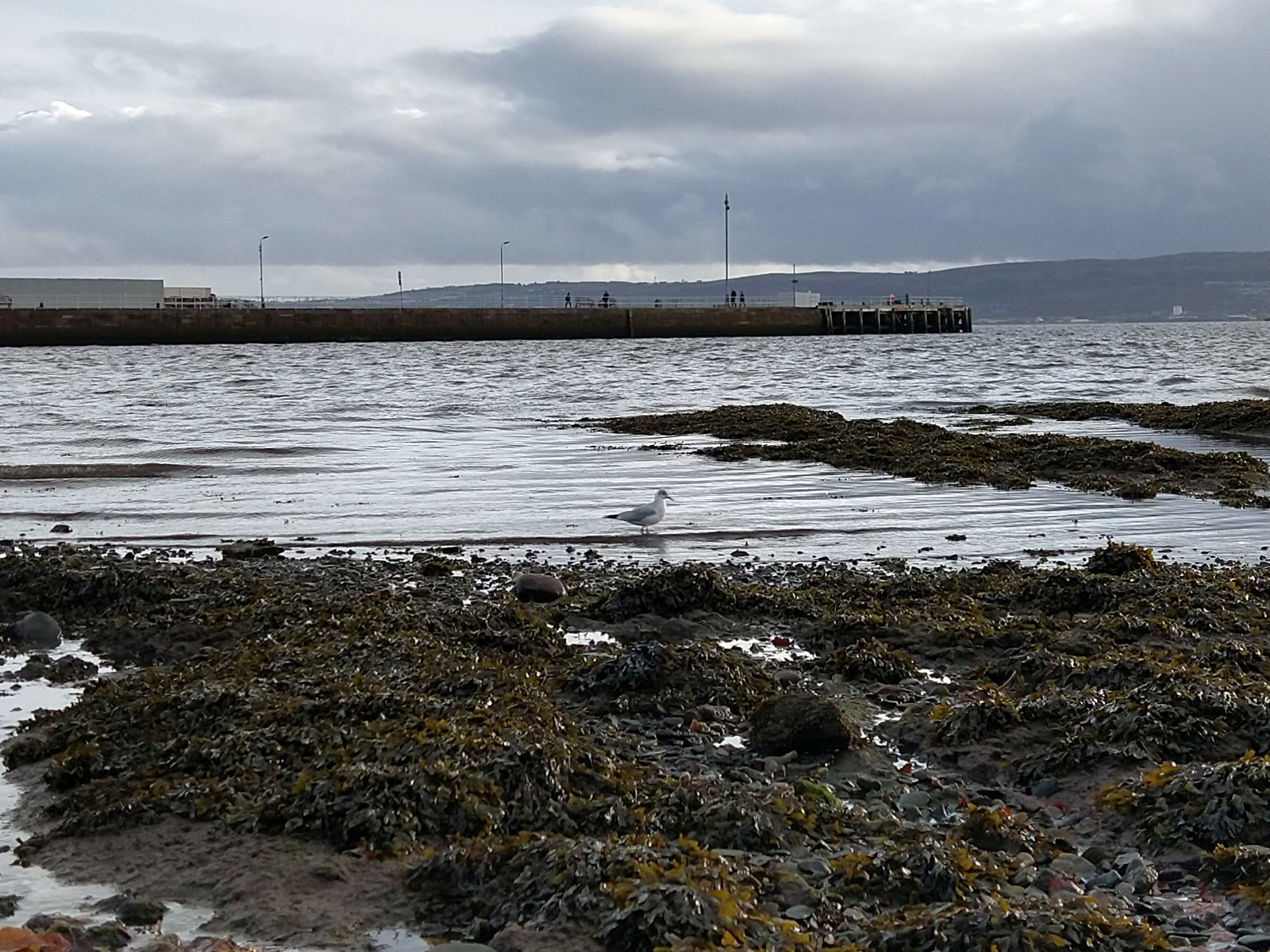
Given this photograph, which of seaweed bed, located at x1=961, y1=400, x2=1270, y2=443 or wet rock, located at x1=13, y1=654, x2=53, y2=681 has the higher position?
seaweed bed, located at x1=961, y1=400, x2=1270, y2=443

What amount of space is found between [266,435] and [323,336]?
63666 mm

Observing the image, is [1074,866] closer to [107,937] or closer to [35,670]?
[107,937]

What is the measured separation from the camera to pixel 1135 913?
392cm

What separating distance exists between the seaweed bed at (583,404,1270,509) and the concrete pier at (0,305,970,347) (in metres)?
64.5

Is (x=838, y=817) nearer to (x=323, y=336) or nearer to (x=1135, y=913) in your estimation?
(x=1135, y=913)

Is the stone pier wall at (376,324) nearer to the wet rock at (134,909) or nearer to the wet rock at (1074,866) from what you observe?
the wet rock at (134,909)

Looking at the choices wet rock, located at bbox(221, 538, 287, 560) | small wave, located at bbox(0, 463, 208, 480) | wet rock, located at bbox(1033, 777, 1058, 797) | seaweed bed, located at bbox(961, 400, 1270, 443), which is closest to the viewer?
wet rock, located at bbox(1033, 777, 1058, 797)

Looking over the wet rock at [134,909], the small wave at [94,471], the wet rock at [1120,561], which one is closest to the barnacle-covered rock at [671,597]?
the wet rock at [1120,561]

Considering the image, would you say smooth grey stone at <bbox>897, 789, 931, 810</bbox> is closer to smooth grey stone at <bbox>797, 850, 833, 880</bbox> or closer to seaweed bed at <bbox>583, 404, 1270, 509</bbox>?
smooth grey stone at <bbox>797, 850, 833, 880</bbox>

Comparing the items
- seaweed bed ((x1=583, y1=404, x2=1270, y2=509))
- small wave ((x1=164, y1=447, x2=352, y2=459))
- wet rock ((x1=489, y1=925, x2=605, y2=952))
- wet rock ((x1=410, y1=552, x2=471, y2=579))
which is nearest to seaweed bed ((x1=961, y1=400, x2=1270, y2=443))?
seaweed bed ((x1=583, y1=404, x2=1270, y2=509))

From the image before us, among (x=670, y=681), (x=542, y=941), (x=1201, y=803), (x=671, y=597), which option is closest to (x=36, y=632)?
(x=671, y=597)

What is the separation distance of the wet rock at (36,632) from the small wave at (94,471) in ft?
29.2

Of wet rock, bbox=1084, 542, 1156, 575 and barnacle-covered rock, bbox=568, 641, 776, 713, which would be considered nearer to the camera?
barnacle-covered rock, bbox=568, 641, 776, 713

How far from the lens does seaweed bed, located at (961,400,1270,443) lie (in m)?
20.1
